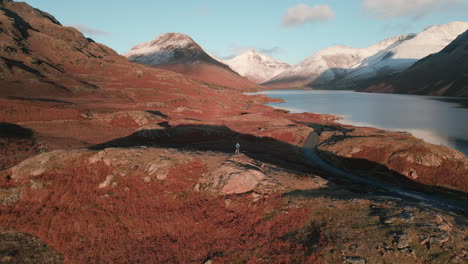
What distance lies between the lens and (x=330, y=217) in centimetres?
1758

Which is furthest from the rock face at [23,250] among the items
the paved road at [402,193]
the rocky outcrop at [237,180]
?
the paved road at [402,193]

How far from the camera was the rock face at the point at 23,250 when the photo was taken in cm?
1506

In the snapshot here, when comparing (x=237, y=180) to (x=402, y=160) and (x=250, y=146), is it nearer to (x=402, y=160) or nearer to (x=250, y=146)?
(x=402, y=160)

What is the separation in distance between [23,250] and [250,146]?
4593 centimetres

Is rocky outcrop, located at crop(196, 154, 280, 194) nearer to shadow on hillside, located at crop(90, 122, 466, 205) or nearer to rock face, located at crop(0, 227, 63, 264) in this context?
rock face, located at crop(0, 227, 63, 264)

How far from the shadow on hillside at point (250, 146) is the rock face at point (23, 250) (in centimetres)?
2004

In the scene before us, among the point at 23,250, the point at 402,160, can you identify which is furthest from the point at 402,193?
the point at 23,250

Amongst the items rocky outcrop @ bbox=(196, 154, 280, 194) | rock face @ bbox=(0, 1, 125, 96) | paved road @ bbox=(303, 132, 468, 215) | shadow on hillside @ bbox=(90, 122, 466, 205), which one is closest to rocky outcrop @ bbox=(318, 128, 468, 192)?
shadow on hillside @ bbox=(90, 122, 466, 205)

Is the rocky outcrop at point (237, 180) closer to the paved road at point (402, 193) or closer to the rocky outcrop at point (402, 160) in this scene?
the paved road at point (402, 193)

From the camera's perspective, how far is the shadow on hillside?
37.3 metres

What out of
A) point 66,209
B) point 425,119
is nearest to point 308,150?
point 66,209

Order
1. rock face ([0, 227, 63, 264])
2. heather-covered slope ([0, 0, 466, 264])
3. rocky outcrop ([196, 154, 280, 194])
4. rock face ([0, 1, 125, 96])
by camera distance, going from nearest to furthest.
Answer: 1. heather-covered slope ([0, 0, 466, 264])
2. rock face ([0, 227, 63, 264])
3. rocky outcrop ([196, 154, 280, 194])
4. rock face ([0, 1, 125, 96])

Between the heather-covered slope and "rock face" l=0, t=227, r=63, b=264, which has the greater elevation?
the heather-covered slope

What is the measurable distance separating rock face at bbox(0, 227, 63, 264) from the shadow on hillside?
789 inches
